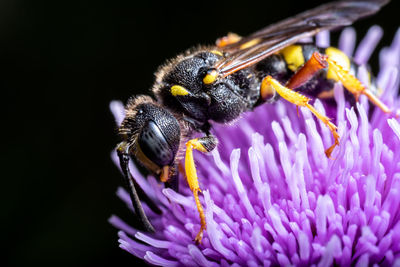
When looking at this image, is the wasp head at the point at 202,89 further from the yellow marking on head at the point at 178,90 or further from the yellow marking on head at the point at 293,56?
the yellow marking on head at the point at 293,56

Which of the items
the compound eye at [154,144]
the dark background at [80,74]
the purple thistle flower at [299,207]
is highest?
the dark background at [80,74]

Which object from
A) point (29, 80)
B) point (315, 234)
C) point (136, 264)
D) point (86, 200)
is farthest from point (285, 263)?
point (29, 80)

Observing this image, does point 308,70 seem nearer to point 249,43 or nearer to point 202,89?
point 249,43

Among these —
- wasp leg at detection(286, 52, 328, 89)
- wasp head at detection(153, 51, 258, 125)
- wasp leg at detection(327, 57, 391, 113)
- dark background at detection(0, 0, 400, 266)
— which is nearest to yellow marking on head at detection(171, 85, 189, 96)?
wasp head at detection(153, 51, 258, 125)

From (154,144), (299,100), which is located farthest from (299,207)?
(154,144)

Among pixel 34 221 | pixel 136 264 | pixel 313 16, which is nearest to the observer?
pixel 313 16

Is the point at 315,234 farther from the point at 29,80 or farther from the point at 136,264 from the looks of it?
the point at 29,80

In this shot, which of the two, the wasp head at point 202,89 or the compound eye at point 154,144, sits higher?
the wasp head at point 202,89

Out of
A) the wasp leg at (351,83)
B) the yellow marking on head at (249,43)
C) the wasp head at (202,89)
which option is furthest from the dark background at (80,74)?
the wasp leg at (351,83)
